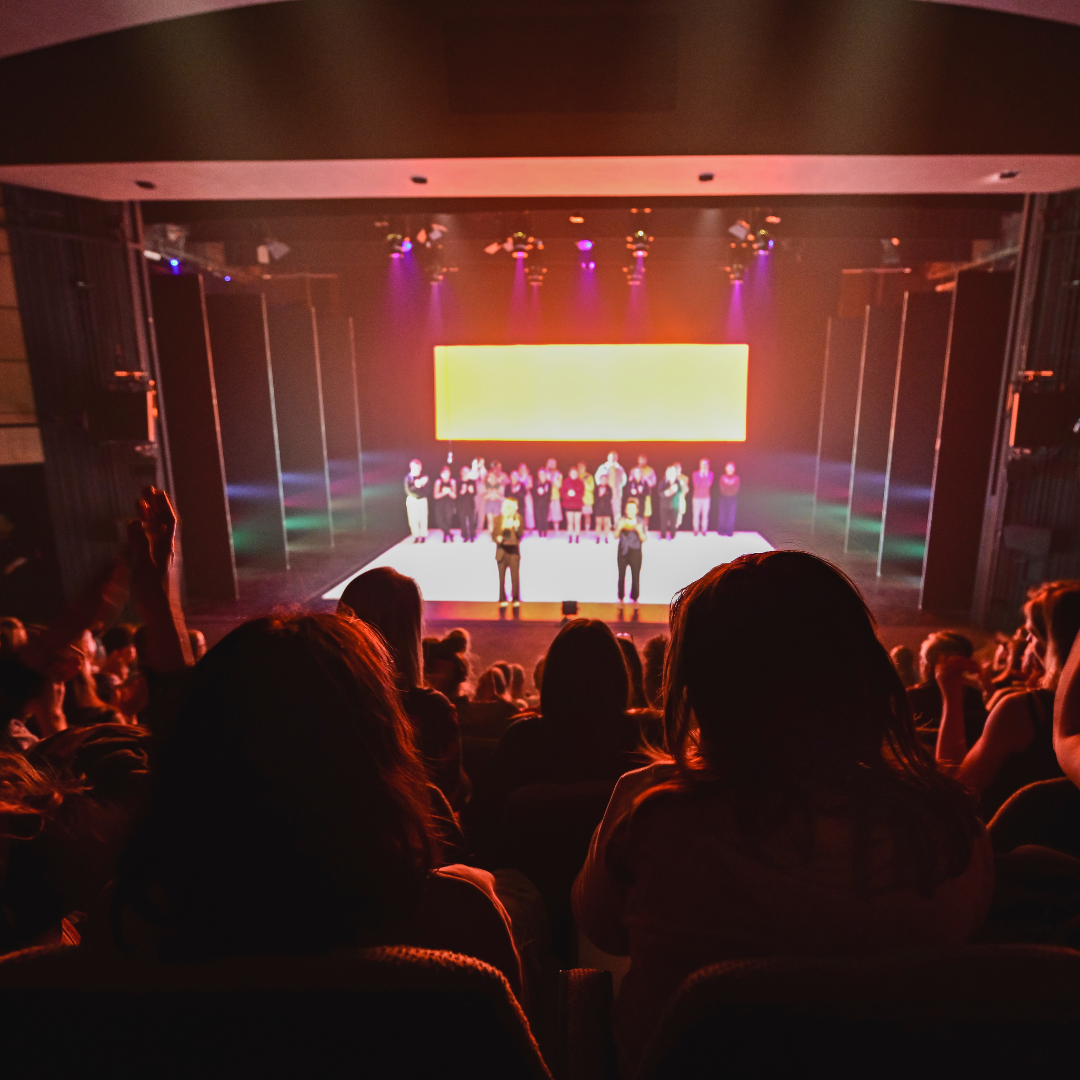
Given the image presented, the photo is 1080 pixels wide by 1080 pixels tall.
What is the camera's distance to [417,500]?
1050 centimetres

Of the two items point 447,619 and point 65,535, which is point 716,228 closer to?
point 447,619

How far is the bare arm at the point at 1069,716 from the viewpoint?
1.15m

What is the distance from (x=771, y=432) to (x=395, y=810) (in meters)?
11.5

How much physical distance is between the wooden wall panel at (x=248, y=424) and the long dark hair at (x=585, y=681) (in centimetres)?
773

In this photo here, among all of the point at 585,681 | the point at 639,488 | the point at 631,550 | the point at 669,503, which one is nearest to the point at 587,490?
the point at 639,488

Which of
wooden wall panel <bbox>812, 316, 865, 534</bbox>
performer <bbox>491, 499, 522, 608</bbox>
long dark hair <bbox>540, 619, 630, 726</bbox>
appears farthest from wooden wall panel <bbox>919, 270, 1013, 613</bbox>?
long dark hair <bbox>540, 619, 630, 726</bbox>

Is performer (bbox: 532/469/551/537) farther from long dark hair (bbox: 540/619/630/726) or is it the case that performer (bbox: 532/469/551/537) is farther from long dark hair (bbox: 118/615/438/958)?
long dark hair (bbox: 118/615/438/958)

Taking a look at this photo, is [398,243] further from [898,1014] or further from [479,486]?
[898,1014]

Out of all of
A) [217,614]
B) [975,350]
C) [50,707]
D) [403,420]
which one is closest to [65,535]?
[217,614]

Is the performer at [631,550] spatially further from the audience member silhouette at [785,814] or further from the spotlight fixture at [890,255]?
Answer: the audience member silhouette at [785,814]

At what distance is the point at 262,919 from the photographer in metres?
0.83

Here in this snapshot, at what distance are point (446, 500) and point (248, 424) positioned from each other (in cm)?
311

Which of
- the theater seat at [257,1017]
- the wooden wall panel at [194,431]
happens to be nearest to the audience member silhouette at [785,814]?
the theater seat at [257,1017]

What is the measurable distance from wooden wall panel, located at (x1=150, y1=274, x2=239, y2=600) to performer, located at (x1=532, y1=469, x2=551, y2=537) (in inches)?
192
